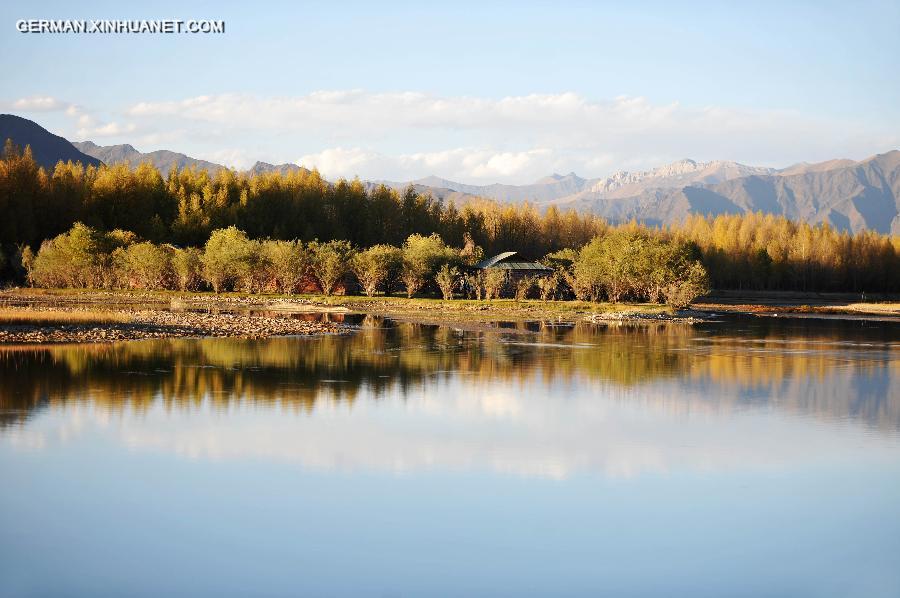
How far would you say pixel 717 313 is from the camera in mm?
49594

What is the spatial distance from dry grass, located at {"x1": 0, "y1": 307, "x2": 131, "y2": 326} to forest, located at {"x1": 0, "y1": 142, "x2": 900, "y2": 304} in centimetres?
1772

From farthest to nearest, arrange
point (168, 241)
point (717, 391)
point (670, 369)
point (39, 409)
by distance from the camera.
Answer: point (168, 241)
point (670, 369)
point (717, 391)
point (39, 409)

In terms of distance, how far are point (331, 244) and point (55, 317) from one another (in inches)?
1051

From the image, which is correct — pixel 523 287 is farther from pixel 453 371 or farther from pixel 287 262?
pixel 453 371

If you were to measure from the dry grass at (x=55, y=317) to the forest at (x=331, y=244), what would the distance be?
17715 mm

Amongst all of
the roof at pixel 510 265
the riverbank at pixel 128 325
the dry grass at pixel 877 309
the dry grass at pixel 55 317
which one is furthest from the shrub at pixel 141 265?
the dry grass at pixel 877 309

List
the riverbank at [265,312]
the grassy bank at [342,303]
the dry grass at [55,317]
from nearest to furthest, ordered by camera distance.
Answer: the riverbank at [265,312] → the dry grass at [55,317] → the grassy bank at [342,303]

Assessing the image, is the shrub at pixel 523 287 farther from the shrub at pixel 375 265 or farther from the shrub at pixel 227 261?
the shrub at pixel 227 261

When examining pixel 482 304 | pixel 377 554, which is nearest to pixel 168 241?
pixel 482 304

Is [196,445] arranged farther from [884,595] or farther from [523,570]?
[884,595]

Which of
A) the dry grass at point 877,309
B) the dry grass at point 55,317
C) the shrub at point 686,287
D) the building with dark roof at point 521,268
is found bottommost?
the dry grass at point 877,309

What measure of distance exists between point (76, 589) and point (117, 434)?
572 cm

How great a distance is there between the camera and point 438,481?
35.3 feet

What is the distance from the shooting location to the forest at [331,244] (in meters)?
51.0
